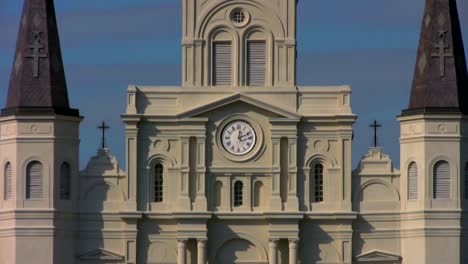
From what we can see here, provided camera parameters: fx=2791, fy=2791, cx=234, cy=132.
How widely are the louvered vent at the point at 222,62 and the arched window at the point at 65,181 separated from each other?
6584 millimetres

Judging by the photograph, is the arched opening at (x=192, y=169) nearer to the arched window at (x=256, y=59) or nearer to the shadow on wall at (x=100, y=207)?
the shadow on wall at (x=100, y=207)

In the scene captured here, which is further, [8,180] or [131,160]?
[131,160]

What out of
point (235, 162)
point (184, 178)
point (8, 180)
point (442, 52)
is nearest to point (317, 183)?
point (235, 162)

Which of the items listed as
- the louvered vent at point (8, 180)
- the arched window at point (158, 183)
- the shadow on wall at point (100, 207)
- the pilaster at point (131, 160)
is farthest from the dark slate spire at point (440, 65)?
the louvered vent at point (8, 180)

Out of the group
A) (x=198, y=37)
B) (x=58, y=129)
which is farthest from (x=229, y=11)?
(x=58, y=129)

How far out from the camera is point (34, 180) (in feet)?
344

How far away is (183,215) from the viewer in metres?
105

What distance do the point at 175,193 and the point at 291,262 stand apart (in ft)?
16.9

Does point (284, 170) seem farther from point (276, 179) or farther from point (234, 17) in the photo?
point (234, 17)

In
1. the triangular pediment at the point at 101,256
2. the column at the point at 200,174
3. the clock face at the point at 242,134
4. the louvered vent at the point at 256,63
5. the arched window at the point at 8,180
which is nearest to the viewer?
the arched window at the point at 8,180

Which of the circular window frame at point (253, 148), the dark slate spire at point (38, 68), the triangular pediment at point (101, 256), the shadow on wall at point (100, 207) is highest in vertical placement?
the dark slate spire at point (38, 68)

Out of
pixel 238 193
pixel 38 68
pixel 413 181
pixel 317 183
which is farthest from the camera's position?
pixel 317 183

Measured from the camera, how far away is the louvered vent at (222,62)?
10631cm

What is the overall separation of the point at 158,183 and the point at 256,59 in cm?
603
